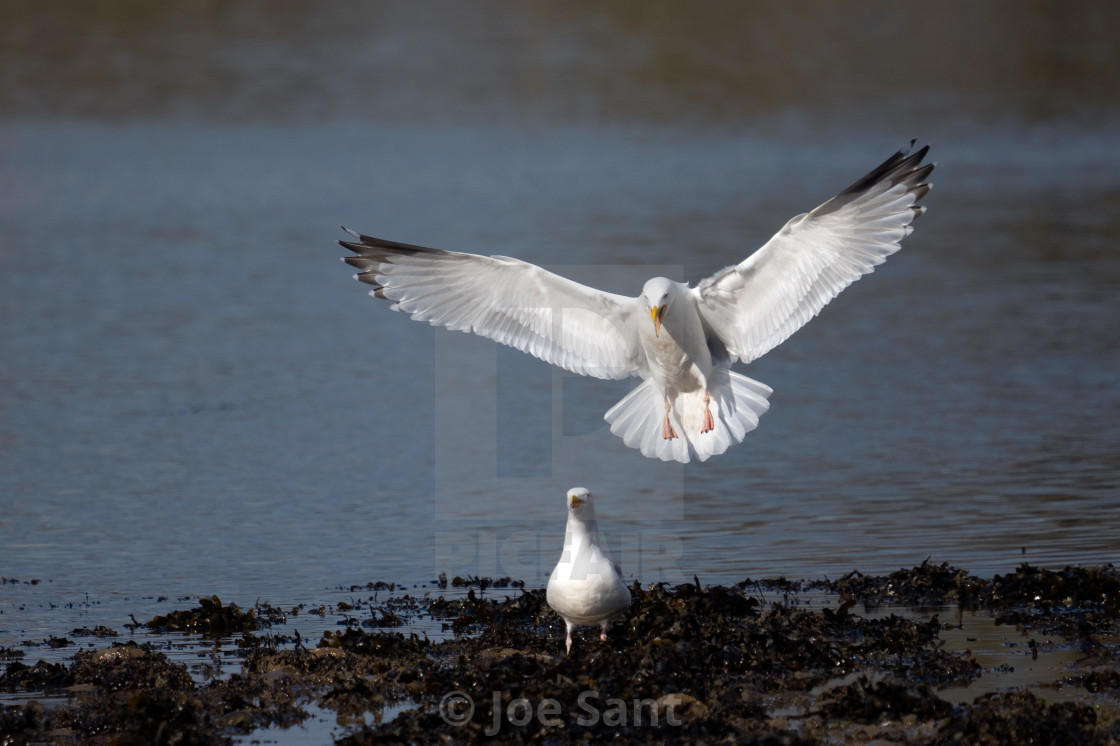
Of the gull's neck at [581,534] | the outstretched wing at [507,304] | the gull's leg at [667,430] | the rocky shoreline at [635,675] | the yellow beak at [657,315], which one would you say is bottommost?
the rocky shoreline at [635,675]

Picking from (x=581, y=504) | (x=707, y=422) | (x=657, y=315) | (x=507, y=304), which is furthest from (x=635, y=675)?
(x=507, y=304)

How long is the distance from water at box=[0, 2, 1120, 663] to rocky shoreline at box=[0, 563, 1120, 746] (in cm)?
91

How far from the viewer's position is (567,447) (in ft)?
40.3

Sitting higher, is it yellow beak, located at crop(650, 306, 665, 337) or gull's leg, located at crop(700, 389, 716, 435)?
yellow beak, located at crop(650, 306, 665, 337)

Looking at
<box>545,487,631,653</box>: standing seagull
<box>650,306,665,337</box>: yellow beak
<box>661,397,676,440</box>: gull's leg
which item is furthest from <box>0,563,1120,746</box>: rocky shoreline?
<box>650,306,665,337</box>: yellow beak

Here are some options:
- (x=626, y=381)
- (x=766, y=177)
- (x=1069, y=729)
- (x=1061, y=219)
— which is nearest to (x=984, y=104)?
(x=766, y=177)

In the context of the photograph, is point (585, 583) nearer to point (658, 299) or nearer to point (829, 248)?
point (658, 299)

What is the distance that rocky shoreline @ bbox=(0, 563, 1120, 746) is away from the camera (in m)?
6.21

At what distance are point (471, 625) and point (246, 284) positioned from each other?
1211 cm

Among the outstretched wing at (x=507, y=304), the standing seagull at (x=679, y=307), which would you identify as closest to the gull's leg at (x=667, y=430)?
the standing seagull at (x=679, y=307)

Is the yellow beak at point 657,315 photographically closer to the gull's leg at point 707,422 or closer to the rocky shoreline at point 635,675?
the gull's leg at point 707,422

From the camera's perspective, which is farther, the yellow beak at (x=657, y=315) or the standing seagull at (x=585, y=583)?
the yellow beak at (x=657, y=315)

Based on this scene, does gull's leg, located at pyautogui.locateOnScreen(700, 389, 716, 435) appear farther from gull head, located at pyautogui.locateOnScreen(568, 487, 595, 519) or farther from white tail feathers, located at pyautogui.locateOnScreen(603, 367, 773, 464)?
gull head, located at pyautogui.locateOnScreen(568, 487, 595, 519)

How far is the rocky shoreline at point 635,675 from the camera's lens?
245 inches
